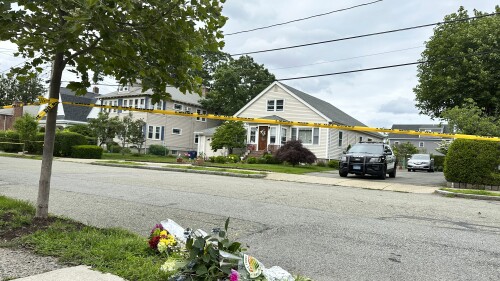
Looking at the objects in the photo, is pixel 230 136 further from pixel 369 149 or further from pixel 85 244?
pixel 85 244

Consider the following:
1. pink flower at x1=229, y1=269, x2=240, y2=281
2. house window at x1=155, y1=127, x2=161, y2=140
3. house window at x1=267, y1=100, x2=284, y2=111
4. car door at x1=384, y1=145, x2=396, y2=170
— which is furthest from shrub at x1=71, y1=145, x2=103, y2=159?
pink flower at x1=229, y1=269, x2=240, y2=281

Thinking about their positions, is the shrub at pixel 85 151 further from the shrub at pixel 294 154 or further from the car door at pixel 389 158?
the car door at pixel 389 158

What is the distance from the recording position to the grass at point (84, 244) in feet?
12.5

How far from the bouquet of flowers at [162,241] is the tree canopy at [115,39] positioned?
193 centimetres

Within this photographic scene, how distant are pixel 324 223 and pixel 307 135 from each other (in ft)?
88.5

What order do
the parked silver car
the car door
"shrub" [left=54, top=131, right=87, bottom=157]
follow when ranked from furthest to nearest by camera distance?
the parked silver car, "shrub" [left=54, top=131, right=87, bottom=157], the car door

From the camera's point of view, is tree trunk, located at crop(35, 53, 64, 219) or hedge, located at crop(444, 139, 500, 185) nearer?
tree trunk, located at crop(35, 53, 64, 219)

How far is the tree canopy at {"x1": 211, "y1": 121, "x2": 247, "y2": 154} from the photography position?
3328cm

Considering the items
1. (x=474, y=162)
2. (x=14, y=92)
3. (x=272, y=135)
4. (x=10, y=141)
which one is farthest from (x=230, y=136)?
(x=14, y=92)

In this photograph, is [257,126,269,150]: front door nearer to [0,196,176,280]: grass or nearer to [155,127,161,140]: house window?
[155,127,161,140]: house window

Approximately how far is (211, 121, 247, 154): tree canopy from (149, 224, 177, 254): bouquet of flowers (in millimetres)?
28841

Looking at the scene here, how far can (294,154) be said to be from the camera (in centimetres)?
2539

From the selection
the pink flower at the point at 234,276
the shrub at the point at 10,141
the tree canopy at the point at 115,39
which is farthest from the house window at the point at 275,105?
the pink flower at the point at 234,276

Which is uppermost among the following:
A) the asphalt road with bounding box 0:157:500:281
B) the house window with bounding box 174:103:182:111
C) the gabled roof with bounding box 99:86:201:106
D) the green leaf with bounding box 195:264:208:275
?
the gabled roof with bounding box 99:86:201:106
